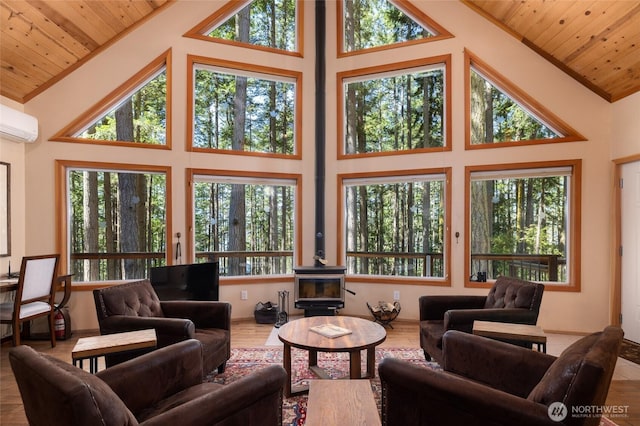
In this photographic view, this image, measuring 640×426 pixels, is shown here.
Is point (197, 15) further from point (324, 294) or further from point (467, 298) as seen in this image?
point (467, 298)

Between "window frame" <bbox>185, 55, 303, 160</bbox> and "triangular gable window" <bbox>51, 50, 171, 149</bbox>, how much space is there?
26 cm

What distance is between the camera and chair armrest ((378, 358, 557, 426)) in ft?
4.72

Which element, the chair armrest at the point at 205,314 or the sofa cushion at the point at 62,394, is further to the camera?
the chair armrest at the point at 205,314

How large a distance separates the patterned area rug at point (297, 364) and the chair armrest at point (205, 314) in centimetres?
42

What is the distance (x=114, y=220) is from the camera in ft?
15.0

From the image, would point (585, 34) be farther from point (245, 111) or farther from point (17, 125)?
point (17, 125)

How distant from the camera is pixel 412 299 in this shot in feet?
15.5

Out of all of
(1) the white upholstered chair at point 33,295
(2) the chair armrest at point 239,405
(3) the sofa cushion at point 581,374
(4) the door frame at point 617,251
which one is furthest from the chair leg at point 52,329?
(4) the door frame at point 617,251

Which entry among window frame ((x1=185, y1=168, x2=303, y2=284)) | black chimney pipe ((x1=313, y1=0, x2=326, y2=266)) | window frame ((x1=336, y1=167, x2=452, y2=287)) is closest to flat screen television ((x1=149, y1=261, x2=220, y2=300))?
window frame ((x1=185, y1=168, x2=303, y2=284))

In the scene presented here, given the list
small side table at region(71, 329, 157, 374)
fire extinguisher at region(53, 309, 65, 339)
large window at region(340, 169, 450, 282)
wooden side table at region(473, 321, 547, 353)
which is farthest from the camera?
large window at region(340, 169, 450, 282)

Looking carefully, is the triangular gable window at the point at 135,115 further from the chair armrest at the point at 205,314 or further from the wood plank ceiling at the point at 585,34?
the wood plank ceiling at the point at 585,34

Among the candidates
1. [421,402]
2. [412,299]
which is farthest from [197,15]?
[421,402]

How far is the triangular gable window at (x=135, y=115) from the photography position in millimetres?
Result: 4391

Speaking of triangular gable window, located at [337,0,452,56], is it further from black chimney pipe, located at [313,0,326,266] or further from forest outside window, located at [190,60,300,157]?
forest outside window, located at [190,60,300,157]
